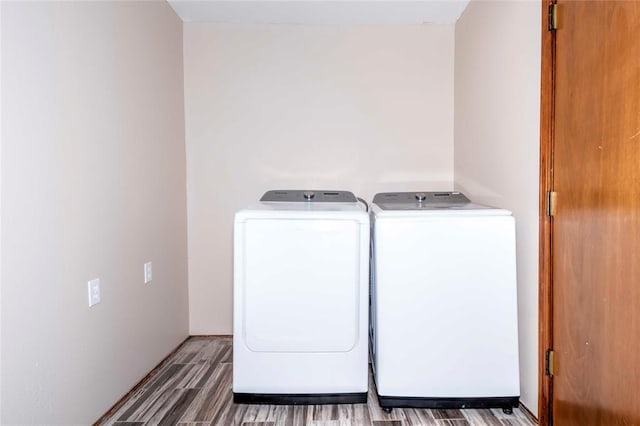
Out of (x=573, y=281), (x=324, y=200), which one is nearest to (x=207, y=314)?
(x=324, y=200)

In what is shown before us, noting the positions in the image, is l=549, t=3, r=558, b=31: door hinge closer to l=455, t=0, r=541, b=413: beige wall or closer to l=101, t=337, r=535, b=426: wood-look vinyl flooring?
l=455, t=0, r=541, b=413: beige wall

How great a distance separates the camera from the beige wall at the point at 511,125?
177cm

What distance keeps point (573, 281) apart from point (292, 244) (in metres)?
1.20

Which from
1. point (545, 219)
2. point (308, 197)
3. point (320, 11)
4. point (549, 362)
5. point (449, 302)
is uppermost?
point (320, 11)

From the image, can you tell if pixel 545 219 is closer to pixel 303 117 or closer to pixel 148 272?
pixel 303 117

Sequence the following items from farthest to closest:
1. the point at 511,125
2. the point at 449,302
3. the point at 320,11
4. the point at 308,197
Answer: the point at 320,11, the point at 308,197, the point at 511,125, the point at 449,302

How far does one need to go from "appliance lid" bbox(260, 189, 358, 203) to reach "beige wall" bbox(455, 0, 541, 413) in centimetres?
83

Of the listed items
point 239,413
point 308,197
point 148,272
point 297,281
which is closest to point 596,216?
point 297,281

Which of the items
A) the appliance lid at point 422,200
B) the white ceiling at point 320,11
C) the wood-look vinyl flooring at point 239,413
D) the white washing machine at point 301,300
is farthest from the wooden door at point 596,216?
the white ceiling at point 320,11

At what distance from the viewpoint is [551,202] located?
1656 mm

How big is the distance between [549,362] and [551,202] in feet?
2.31

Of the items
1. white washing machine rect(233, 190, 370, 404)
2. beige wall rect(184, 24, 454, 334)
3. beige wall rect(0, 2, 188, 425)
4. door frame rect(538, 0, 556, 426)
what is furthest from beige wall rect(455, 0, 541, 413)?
beige wall rect(0, 2, 188, 425)

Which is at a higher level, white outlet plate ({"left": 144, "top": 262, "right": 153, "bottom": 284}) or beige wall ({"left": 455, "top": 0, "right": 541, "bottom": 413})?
beige wall ({"left": 455, "top": 0, "right": 541, "bottom": 413})

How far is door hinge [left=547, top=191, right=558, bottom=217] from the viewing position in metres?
1.64
